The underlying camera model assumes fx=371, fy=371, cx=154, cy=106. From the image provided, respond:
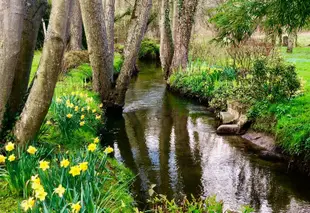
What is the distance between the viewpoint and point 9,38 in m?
4.55

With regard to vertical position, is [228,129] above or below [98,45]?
below

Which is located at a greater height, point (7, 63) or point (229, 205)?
point (7, 63)

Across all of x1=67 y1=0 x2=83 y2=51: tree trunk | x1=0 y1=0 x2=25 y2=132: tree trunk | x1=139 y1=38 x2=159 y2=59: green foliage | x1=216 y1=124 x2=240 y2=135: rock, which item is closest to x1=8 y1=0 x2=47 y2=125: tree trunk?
x1=0 y1=0 x2=25 y2=132: tree trunk

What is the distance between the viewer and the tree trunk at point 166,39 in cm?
1819

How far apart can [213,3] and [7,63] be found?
26.4 meters

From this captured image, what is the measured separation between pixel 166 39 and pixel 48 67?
570 inches

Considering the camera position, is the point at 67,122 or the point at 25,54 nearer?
the point at 25,54

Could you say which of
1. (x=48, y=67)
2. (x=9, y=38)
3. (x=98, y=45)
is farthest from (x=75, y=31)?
(x=48, y=67)

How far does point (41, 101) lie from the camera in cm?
457

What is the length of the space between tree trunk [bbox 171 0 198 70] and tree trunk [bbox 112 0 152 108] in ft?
17.4

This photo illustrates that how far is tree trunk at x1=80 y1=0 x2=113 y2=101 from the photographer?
9224 mm

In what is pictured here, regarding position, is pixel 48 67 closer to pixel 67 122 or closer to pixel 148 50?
pixel 67 122

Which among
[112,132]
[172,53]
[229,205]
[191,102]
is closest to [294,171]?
[229,205]

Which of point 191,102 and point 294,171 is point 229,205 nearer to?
point 294,171
